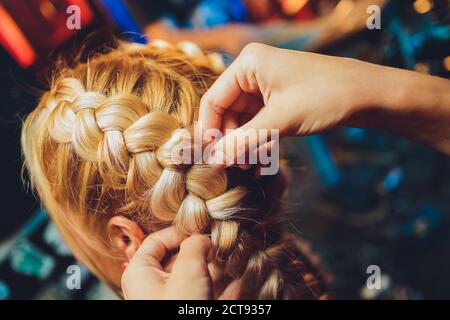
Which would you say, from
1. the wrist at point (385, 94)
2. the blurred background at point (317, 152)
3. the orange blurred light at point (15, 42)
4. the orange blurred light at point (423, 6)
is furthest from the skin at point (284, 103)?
the orange blurred light at point (15, 42)

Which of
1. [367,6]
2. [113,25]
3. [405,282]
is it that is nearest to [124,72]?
[113,25]

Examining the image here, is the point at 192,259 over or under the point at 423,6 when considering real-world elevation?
under

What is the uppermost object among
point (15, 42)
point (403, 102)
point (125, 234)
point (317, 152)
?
point (15, 42)

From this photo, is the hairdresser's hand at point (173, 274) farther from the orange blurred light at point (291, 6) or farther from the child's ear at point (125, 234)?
the orange blurred light at point (291, 6)

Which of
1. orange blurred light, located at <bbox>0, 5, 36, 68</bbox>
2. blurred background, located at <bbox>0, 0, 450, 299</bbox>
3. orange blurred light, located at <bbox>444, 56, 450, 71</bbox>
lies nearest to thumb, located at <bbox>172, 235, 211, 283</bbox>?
blurred background, located at <bbox>0, 0, 450, 299</bbox>

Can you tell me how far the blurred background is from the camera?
1.03 meters

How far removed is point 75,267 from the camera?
1.07 meters

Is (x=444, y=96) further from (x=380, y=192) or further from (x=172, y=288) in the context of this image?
(x=380, y=192)

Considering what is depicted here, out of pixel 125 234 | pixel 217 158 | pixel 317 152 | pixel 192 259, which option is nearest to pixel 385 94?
pixel 217 158

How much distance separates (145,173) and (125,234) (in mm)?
206

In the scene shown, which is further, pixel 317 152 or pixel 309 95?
pixel 317 152

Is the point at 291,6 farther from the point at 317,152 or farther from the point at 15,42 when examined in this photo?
the point at 15,42

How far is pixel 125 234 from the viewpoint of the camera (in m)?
0.84
